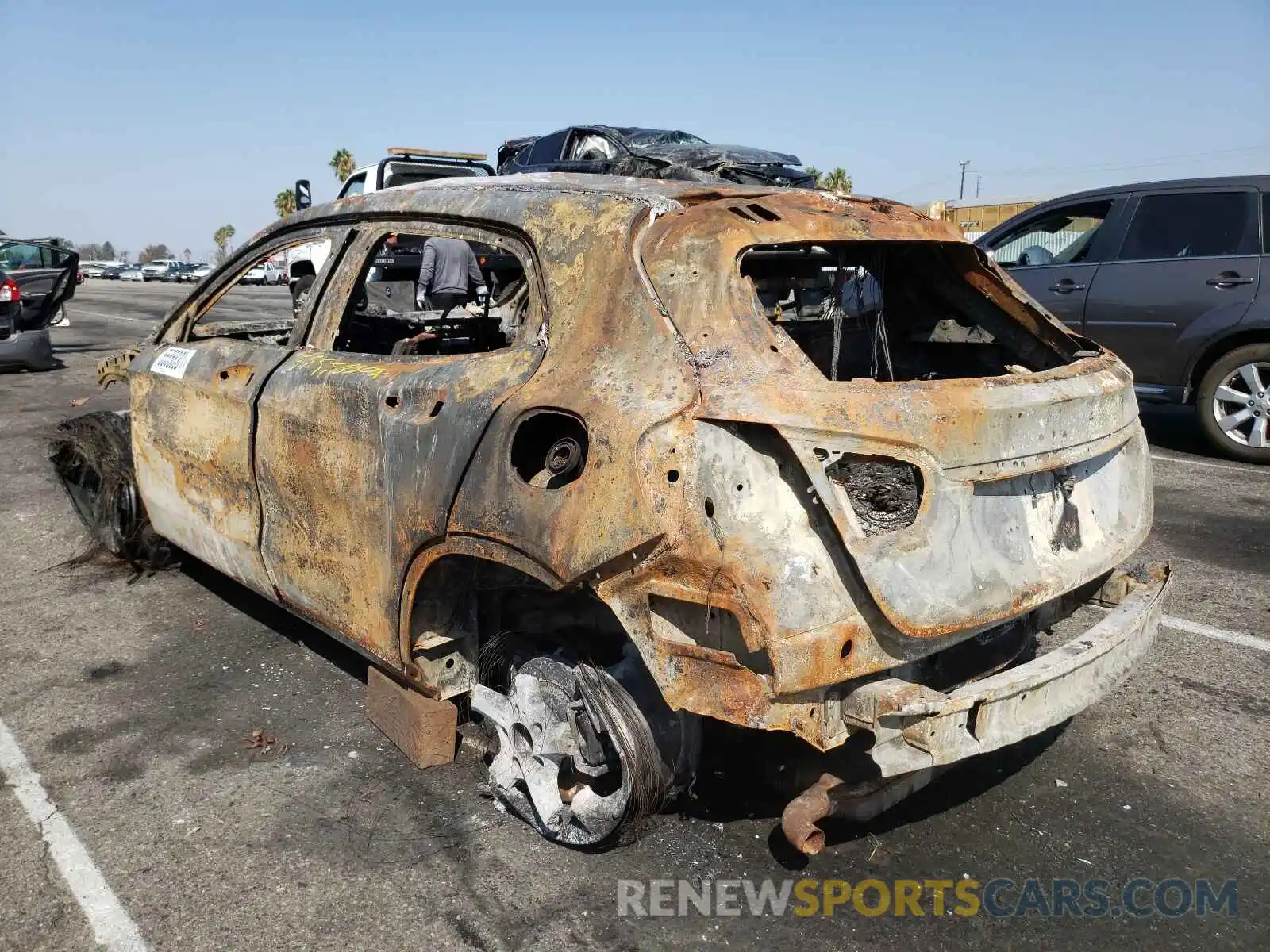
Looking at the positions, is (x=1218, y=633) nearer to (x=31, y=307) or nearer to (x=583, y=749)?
(x=583, y=749)

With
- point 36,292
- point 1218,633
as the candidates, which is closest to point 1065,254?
point 1218,633

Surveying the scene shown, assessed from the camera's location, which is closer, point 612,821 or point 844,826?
point 612,821

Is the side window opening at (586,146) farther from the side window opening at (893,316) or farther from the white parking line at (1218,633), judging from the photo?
the white parking line at (1218,633)

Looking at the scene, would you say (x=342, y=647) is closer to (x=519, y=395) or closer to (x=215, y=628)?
(x=215, y=628)

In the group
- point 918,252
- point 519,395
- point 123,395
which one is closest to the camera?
point 519,395

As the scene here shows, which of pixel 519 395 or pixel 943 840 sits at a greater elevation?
pixel 519 395

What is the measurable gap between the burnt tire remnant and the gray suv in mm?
6371

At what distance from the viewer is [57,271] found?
12594 millimetres

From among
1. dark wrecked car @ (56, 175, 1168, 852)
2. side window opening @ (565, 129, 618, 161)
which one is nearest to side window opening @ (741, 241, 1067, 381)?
dark wrecked car @ (56, 175, 1168, 852)

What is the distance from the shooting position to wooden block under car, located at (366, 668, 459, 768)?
318 cm

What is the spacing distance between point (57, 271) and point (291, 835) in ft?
39.6

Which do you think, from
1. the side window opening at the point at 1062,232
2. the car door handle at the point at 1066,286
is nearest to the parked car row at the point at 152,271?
the side window opening at the point at 1062,232

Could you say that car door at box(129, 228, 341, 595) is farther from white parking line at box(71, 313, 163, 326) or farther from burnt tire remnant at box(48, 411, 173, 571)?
white parking line at box(71, 313, 163, 326)

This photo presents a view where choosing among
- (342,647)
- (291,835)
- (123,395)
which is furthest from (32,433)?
(291,835)
